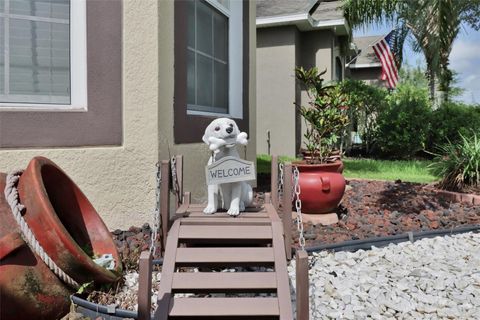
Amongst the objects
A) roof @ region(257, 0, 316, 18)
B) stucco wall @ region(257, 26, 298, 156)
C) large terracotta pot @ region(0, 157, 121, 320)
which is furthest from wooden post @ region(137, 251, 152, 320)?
roof @ region(257, 0, 316, 18)

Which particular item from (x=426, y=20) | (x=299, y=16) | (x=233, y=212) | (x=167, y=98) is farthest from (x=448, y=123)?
(x=233, y=212)

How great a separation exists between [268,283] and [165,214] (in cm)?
124

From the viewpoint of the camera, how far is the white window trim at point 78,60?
4.03 m

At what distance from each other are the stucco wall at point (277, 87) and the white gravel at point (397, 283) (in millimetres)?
7773

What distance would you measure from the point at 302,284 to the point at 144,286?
0.82 m

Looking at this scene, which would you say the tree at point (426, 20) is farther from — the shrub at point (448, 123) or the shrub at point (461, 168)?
the shrub at point (461, 168)

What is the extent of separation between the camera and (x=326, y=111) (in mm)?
5109

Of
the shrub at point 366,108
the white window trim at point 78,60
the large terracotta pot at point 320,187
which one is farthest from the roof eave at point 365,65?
the white window trim at point 78,60

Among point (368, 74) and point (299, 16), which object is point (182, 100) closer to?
point (299, 16)

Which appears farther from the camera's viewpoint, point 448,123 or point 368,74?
point 368,74

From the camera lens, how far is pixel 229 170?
3.26 m

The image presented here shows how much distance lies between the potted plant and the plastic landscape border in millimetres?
762

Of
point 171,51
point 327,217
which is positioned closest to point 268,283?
point 327,217

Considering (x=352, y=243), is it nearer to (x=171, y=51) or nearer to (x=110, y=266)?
(x=110, y=266)
